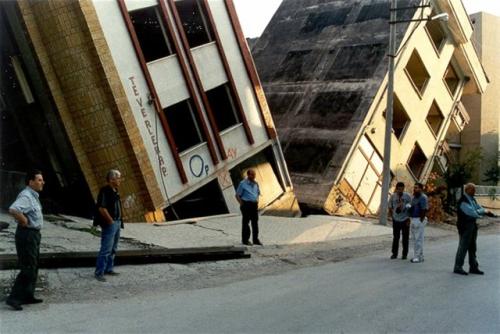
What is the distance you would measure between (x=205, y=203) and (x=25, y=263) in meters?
10.5

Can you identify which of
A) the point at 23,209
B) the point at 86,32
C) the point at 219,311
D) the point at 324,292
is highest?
the point at 86,32

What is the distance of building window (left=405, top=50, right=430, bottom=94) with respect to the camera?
2643cm

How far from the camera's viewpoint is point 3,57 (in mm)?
15000

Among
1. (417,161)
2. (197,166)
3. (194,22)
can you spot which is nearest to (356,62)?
(417,161)

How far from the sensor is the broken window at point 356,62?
24.3 metres

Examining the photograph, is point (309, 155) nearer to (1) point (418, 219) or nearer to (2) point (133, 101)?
(2) point (133, 101)

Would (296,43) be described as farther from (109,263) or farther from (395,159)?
(109,263)

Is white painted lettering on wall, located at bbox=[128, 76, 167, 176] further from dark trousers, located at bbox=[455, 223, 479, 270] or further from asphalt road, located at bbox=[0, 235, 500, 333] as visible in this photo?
dark trousers, located at bbox=[455, 223, 479, 270]

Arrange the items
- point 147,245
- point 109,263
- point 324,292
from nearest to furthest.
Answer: point 324,292, point 109,263, point 147,245

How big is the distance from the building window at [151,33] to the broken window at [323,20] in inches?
567

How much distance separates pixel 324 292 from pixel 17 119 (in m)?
11.9

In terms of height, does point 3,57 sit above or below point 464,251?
above

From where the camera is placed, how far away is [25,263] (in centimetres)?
644

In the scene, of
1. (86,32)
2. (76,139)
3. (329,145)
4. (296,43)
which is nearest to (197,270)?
(76,139)
